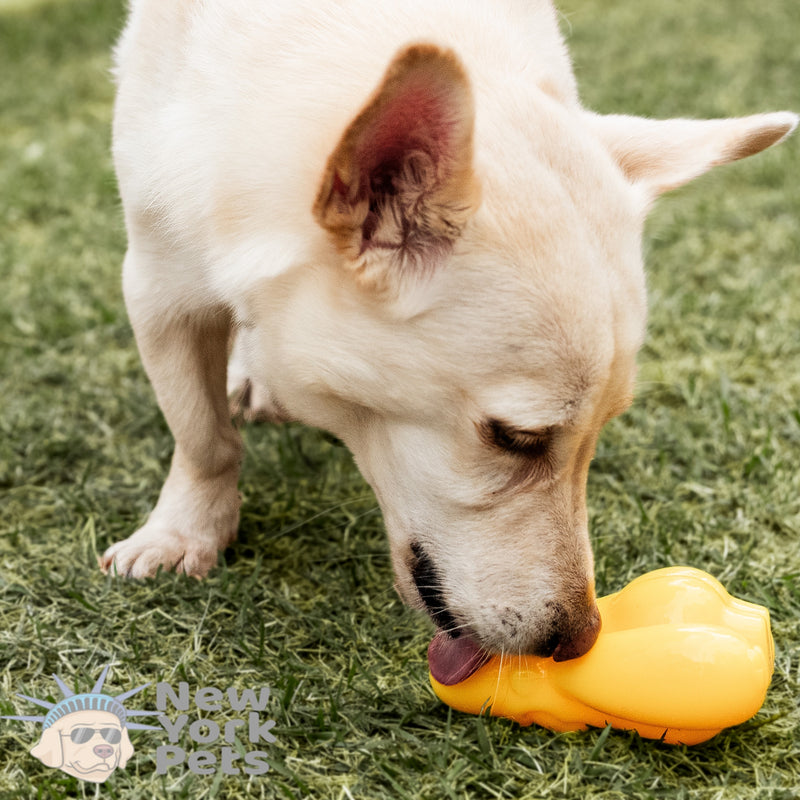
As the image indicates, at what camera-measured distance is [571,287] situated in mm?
2066

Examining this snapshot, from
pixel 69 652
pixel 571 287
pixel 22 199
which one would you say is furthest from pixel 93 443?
pixel 22 199

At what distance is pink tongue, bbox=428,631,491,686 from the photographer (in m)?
2.35

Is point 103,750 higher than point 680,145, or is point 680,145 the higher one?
point 680,145

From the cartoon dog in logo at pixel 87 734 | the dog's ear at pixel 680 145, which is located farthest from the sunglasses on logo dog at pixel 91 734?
the dog's ear at pixel 680 145

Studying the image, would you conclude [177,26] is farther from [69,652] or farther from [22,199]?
[22,199]

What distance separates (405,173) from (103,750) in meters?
1.38

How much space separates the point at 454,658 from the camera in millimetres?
2387

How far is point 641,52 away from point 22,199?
5262mm

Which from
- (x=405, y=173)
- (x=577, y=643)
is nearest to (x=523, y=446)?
(x=577, y=643)

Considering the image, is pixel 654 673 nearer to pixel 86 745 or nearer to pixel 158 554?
pixel 86 745

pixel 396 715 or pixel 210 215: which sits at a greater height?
pixel 210 215

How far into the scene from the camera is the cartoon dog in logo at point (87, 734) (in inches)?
85.6

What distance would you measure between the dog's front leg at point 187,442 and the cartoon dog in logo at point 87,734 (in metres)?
0.61
